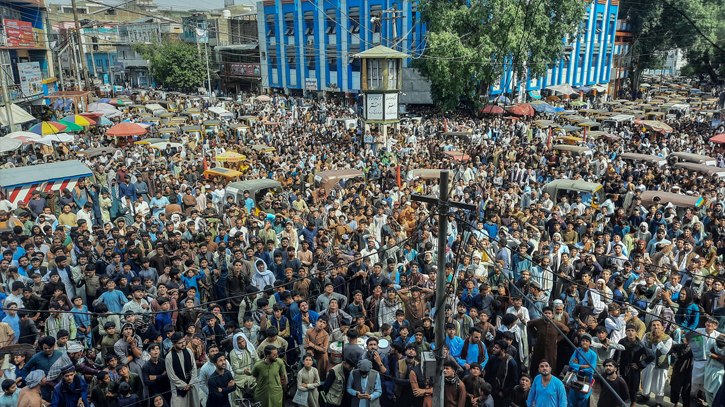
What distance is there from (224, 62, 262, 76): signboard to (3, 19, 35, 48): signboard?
20784 mm

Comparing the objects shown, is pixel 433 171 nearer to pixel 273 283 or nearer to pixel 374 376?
pixel 273 283

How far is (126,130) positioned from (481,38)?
19351 millimetres

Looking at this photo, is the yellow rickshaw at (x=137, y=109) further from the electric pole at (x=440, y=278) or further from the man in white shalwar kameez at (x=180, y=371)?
the electric pole at (x=440, y=278)

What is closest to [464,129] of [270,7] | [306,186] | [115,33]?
[306,186]

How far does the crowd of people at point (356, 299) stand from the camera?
6.36 metres

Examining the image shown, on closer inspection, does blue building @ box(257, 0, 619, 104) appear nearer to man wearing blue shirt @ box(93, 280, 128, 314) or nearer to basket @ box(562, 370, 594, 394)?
man wearing blue shirt @ box(93, 280, 128, 314)

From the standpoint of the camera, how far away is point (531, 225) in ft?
34.3

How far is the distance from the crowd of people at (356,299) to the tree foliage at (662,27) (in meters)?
42.2

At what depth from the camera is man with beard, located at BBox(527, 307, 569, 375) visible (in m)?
6.96

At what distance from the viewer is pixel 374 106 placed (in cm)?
2316

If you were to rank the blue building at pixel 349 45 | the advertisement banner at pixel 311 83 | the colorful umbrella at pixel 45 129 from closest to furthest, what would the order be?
the colorful umbrella at pixel 45 129 → the blue building at pixel 349 45 → the advertisement banner at pixel 311 83

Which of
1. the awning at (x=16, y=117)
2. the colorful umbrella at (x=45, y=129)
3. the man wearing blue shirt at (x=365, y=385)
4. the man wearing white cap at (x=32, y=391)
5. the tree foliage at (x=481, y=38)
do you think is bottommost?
the man wearing blue shirt at (x=365, y=385)

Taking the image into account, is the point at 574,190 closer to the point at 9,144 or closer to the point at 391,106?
the point at 391,106

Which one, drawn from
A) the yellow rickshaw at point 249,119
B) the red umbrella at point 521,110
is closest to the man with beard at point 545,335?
the red umbrella at point 521,110
